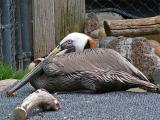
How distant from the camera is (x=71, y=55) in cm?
453

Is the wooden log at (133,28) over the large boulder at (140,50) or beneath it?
over

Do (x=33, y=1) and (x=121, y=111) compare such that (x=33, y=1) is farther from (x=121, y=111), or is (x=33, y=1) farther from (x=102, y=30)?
(x=121, y=111)

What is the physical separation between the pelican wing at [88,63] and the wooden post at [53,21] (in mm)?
1968

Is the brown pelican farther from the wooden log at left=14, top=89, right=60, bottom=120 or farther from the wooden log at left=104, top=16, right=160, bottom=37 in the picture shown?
the wooden log at left=104, top=16, right=160, bottom=37

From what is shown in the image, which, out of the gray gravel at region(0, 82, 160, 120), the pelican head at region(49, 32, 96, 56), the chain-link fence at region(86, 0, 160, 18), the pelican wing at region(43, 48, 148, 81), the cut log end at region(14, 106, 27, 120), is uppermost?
the pelican head at region(49, 32, 96, 56)

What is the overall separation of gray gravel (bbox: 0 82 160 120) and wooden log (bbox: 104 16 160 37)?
2026mm

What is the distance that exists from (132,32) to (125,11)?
44.3 inches

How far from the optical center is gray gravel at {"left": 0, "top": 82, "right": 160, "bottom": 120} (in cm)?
368

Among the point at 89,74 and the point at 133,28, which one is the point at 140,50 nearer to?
the point at 133,28

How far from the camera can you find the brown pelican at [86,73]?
4355 mm

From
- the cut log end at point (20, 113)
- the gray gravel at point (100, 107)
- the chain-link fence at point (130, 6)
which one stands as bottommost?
the chain-link fence at point (130, 6)

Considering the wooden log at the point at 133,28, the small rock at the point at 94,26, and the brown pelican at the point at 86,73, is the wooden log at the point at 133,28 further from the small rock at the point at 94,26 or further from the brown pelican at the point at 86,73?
the brown pelican at the point at 86,73

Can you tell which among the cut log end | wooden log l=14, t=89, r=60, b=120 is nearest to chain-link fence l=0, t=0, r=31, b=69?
wooden log l=14, t=89, r=60, b=120

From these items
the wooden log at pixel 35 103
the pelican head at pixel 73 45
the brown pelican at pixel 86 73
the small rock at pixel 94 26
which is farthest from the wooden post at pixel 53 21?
the wooden log at pixel 35 103
